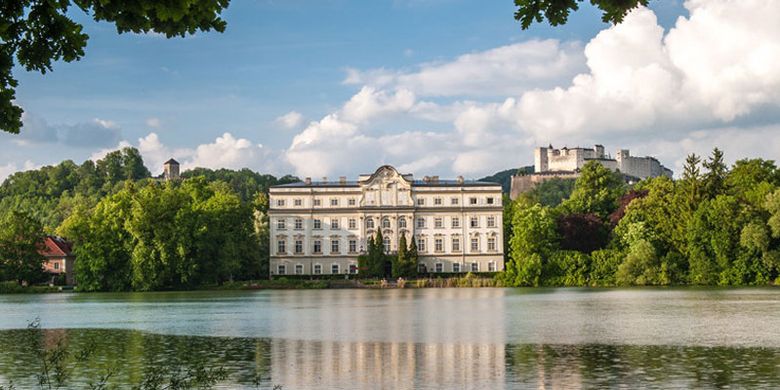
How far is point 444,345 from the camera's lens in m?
22.8

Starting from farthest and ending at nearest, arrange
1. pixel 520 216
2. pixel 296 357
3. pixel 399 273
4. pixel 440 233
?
pixel 440 233 < pixel 399 273 < pixel 520 216 < pixel 296 357

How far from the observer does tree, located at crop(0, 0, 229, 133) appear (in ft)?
20.7

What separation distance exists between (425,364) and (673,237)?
4966 cm

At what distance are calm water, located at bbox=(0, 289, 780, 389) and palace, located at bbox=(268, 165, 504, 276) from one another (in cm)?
4511

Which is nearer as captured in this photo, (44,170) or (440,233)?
(440,233)

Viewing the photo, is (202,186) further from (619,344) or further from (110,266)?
(619,344)

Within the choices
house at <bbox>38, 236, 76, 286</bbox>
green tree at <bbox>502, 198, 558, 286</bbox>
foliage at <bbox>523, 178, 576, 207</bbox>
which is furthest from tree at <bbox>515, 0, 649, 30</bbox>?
foliage at <bbox>523, 178, 576, 207</bbox>

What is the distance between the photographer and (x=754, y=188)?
66750 millimetres

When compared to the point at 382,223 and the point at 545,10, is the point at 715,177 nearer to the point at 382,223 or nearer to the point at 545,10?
the point at 382,223

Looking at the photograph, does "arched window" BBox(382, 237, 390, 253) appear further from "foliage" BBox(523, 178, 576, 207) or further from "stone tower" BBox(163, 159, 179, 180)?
"stone tower" BBox(163, 159, 179, 180)

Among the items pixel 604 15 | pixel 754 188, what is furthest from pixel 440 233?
pixel 604 15

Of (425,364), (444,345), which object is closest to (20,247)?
(444,345)

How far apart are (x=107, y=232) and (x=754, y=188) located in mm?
47374

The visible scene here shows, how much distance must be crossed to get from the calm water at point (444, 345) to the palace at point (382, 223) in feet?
148
